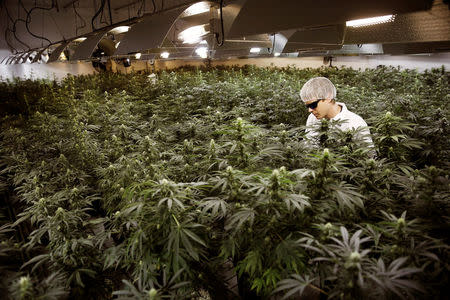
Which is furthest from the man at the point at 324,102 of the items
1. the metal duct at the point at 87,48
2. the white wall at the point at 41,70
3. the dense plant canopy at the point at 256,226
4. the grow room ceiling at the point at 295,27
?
the white wall at the point at 41,70

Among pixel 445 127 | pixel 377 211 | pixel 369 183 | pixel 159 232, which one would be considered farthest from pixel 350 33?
pixel 159 232

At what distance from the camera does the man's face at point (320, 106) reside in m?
2.33

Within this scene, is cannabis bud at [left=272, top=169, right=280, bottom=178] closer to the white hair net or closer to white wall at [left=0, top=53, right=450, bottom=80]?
the white hair net

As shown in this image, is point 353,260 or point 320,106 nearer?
point 353,260

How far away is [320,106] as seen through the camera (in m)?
2.36

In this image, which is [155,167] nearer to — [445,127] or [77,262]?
[77,262]

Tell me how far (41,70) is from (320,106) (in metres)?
13.2

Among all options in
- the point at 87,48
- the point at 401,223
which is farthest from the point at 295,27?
the point at 87,48

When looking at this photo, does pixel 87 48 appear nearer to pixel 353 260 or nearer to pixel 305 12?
pixel 305 12

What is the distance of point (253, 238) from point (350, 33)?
1.38 m

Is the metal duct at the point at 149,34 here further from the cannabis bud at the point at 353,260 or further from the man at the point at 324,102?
the cannabis bud at the point at 353,260

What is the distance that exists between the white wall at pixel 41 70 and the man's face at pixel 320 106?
11.2 meters

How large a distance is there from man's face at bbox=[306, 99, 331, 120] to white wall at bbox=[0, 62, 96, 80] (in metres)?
11.2

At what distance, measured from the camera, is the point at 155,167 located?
5.15 ft
